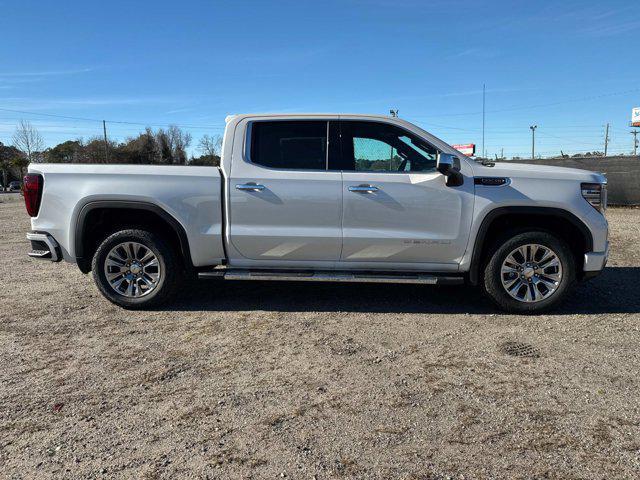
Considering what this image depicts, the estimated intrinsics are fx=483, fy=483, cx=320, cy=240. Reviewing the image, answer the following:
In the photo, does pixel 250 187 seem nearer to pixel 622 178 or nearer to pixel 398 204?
pixel 398 204

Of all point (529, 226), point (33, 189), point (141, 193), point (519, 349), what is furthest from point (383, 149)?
point (33, 189)

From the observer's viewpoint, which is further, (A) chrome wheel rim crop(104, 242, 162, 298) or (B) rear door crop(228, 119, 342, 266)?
(A) chrome wheel rim crop(104, 242, 162, 298)

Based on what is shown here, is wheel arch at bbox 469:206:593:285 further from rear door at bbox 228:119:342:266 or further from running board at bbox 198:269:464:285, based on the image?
rear door at bbox 228:119:342:266

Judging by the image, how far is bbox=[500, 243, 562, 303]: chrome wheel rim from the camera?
4.83 meters

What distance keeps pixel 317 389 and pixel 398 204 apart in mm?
2182

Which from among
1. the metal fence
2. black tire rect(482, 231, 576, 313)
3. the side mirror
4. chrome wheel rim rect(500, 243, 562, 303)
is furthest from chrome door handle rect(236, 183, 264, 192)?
the metal fence

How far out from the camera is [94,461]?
2.52 meters

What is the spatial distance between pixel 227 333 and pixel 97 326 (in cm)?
130

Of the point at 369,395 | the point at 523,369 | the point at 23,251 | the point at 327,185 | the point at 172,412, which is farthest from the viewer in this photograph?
the point at 23,251

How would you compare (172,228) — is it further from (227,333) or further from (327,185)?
(327,185)

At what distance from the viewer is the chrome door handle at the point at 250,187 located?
484 cm

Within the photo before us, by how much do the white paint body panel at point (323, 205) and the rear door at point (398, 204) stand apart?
1 centimetres

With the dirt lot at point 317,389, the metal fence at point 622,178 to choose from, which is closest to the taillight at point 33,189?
the dirt lot at point 317,389

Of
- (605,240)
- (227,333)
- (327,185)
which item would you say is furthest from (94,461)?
(605,240)
